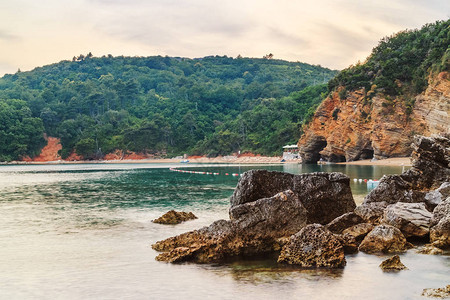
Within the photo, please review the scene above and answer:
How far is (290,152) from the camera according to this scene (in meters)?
106

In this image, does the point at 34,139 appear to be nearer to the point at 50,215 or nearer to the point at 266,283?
the point at 50,215

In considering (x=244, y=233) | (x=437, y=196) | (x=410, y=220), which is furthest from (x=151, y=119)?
(x=244, y=233)

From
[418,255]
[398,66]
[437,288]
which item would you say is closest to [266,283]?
[437,288]

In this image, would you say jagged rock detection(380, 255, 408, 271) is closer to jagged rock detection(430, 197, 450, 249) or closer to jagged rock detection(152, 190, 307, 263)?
jagged rock detection(430, 197, 450, 249)

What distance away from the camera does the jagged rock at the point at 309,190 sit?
15.4 meters

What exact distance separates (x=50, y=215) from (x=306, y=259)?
15.8m

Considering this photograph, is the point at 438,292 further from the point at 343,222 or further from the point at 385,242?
the point at 343,222

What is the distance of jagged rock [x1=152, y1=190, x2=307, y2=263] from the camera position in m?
12.9

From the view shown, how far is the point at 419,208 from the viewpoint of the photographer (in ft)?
49.7

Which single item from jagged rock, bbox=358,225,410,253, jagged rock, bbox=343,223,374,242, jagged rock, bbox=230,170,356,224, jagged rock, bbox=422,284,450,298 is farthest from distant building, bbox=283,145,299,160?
jagged rock, bbox=422,284,450,298

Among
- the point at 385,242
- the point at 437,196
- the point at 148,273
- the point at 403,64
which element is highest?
the point at 403,64

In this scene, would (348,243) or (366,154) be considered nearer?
(348,243)

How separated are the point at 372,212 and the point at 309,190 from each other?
2.49 m

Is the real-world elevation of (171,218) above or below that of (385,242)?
below
